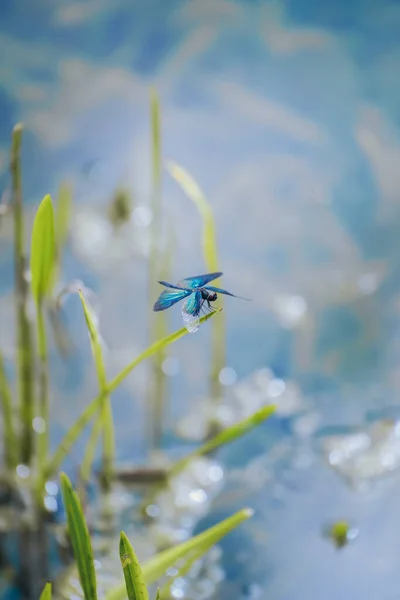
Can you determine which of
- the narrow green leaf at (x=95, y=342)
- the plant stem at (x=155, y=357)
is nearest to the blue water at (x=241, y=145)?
the plant stem at (x=155, y=357)

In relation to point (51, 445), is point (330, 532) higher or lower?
lower

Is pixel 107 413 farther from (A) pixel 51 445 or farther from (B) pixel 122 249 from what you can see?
(B) pixel 122 249

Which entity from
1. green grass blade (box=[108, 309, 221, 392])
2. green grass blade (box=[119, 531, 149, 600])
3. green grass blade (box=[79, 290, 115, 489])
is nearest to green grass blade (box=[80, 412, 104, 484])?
green grass blade (box=[79, 290, 115, 489])

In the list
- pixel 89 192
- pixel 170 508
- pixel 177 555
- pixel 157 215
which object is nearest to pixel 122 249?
pixel 89 192

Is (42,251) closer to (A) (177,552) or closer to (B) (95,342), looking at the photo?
(B) (95,342)

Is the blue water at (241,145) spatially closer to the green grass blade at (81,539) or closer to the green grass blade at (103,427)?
the green grass blade at (103,427)

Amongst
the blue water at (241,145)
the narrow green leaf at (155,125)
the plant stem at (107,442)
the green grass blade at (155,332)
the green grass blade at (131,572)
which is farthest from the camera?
the blue water at (241,145)

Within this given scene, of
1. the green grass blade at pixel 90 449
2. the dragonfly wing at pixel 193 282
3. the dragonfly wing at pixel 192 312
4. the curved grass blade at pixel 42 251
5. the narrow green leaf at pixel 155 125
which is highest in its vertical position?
the narrow green leaf at pixel 155 125
